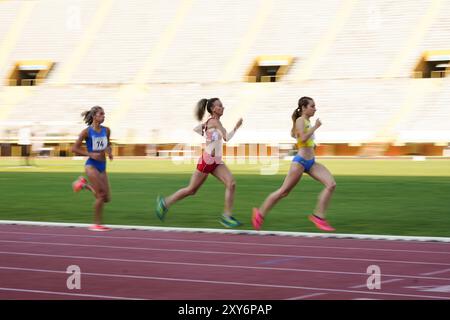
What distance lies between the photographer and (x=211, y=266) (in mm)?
9805

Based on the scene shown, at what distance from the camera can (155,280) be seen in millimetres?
8789

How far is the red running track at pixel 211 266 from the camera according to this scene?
8.08 metres

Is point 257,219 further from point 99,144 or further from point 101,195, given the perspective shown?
point 99,144

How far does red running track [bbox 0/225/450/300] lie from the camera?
8078 millimetres

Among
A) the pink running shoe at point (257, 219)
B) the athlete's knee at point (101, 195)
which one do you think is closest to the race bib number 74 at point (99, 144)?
the athlete's knee at point (101, 195)

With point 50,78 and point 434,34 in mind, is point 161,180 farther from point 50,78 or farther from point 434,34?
point 50,78

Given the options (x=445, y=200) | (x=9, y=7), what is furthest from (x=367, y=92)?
(x=445, y=200)

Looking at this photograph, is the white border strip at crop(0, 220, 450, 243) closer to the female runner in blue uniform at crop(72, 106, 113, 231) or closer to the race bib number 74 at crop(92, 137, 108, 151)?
the female runner in blue uniform at crop(72, 106, 113, 231)

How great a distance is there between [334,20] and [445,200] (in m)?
36.5

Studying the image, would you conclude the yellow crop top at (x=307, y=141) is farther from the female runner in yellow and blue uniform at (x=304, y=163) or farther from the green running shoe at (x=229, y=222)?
the green running shoe at (x=229, y=222)

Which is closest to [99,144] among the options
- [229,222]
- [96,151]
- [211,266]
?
[96,151]

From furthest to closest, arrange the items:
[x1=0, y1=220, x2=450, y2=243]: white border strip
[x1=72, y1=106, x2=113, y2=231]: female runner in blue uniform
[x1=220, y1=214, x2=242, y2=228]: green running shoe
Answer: [x1=220, y1=214, x2=242, y2=228]: green running shoe
[x1=72, y1=106, x2=113, y2=231]: female runner in blue uniform
[x1=0, y1=220, x2=450, y2=243]: white border strip

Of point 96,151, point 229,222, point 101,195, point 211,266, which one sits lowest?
point 211,266

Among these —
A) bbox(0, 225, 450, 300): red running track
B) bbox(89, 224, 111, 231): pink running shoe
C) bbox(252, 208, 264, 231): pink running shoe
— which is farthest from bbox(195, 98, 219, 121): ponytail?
bbox(89, 224, 111, 231): pink running shoe
